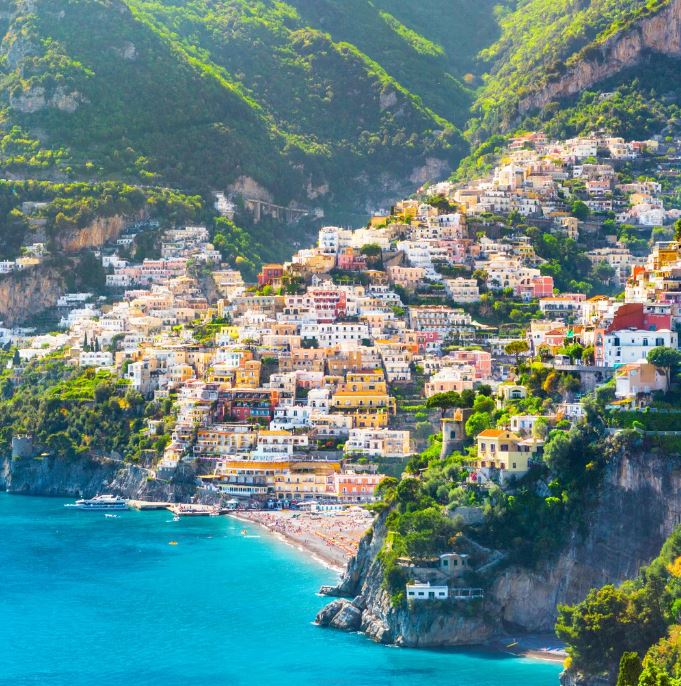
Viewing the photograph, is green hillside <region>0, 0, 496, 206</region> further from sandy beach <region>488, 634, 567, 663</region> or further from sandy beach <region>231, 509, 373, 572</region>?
sandy beach <region>488, 634, 567, 663</region>

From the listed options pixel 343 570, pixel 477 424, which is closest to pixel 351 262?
pixel 343 570

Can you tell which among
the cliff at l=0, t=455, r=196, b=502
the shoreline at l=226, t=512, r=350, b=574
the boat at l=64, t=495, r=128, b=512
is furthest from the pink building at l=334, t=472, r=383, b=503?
the boat at l=64, t=495, r=128, b=512

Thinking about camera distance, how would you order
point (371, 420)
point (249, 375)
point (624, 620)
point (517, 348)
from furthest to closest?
point (249, 375), point (371, 420), point (517, 348), point (624, 620)

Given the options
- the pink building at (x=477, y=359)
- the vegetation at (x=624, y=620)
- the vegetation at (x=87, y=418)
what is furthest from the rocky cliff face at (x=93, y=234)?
the vegetation at (x=624, y=620)

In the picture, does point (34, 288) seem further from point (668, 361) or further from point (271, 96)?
point (668, 361)

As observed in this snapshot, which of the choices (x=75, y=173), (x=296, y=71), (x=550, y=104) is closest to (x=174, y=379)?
(x=75, y=173)

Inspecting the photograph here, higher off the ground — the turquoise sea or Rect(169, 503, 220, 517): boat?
Rect(169, 503, 220, 517): boat

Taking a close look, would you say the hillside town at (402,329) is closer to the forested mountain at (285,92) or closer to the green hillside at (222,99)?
the forested mountain at (285,92)
